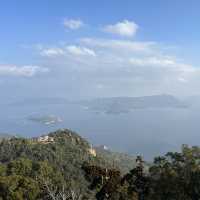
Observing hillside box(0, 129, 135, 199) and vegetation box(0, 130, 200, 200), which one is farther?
hillside box(0, 129, 135, 199)

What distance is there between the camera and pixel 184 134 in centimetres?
19888

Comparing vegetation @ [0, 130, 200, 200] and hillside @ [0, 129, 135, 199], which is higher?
hillside @ [0, 129, 135, 199]

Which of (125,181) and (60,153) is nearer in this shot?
(125,181)

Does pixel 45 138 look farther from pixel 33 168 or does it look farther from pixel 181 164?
pixel 181 164

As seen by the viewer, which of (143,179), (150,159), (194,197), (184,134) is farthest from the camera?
(184,134)

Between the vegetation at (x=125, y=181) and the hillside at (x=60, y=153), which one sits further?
the hillside at (x=60, y=153)

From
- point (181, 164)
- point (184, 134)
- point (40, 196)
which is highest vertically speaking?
point (184, 134)

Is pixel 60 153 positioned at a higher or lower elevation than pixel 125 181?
higher

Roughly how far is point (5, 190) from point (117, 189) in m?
8.90

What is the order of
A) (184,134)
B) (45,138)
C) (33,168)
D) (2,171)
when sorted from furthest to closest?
(184,134)
(45,138)
(33,168)
(2,171)

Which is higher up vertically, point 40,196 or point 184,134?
point 184,134

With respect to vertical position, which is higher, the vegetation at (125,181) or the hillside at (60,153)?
the hillside at (60,153)

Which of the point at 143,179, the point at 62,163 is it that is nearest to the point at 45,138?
the point at 62,163

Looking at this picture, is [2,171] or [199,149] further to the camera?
[2,171]
